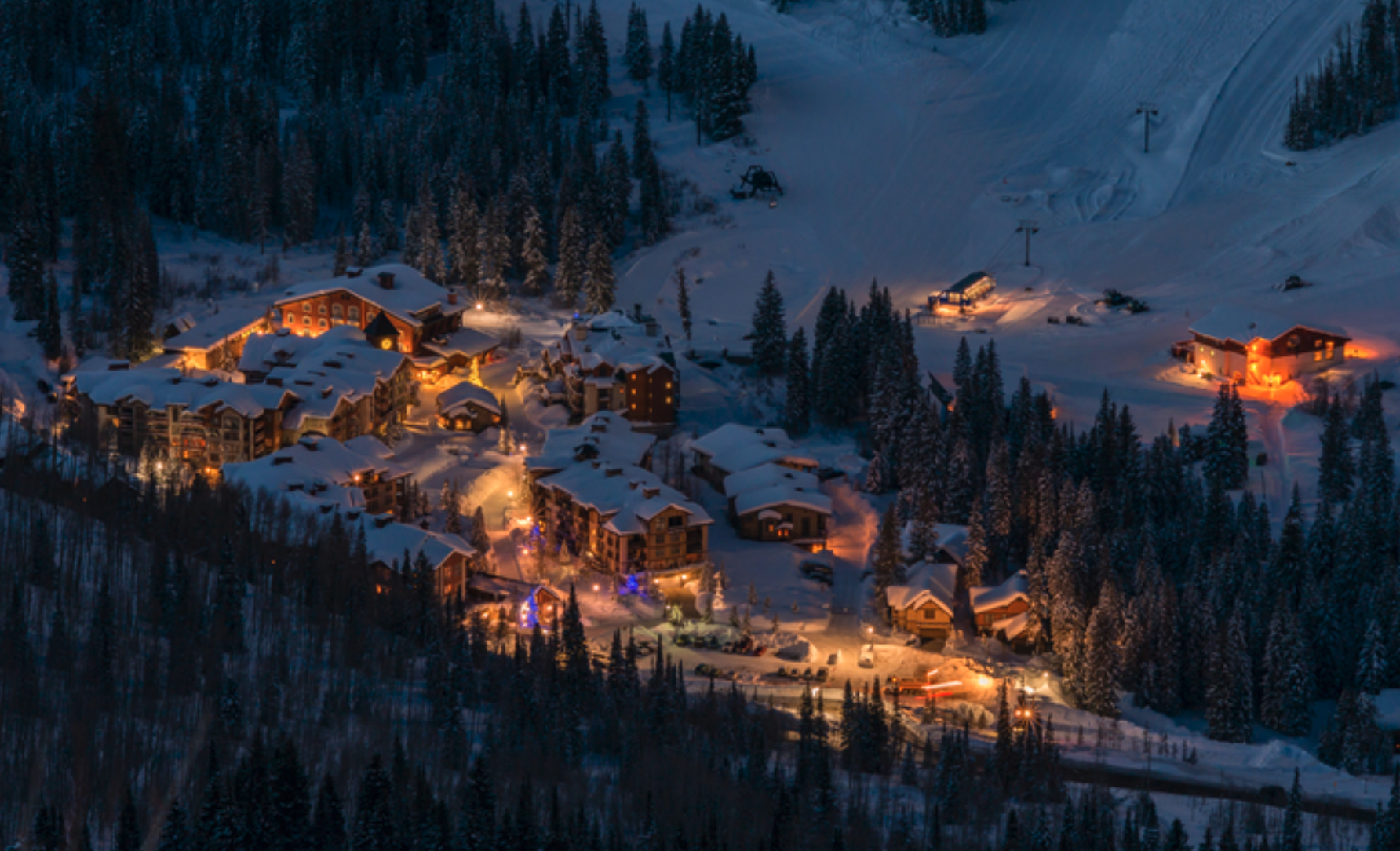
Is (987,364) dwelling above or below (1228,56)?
below

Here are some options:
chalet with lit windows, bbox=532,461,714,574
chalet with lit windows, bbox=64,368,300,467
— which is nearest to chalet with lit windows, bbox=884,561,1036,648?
chalet with lit windows, bbox=532,461,714,574

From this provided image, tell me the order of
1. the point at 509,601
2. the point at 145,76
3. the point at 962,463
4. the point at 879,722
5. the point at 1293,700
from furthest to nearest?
the point at 145,76 → the point at 962,463 → the point at 509,601 → the point at 1293,700 → the point at 879,722

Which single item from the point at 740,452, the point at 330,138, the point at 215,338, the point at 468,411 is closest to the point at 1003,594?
the point at 740,452

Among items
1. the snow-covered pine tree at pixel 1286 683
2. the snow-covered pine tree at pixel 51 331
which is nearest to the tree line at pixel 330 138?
the snow-covered pine tree at pixel 51 331

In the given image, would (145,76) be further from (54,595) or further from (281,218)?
(54,595)

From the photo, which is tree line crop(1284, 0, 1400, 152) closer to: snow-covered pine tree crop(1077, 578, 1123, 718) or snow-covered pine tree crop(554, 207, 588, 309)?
snow-covered pine tree crop(554, 207, 588, 309)

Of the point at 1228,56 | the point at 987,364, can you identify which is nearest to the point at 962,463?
the point at 987,364

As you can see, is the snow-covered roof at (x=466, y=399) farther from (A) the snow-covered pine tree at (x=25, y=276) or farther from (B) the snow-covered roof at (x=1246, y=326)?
(B) the snow-covered roof at (x=1246, y=326)
